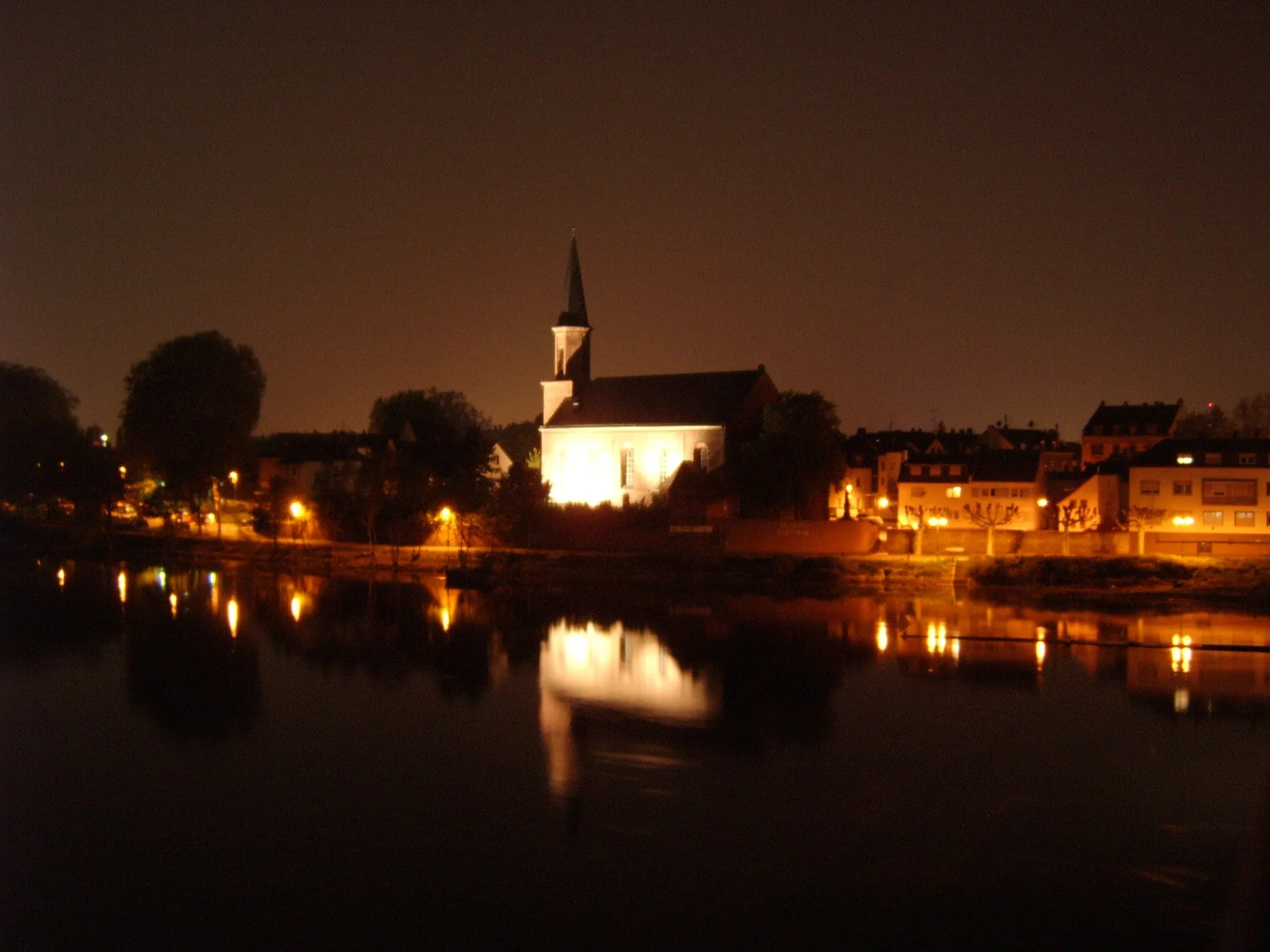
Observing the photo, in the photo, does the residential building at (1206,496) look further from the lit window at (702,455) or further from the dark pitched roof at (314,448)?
the dark pitched roof at (314,448)

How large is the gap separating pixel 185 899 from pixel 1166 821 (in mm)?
11724

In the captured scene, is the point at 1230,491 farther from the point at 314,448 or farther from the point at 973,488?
the point at 314,448

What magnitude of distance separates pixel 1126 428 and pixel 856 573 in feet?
100

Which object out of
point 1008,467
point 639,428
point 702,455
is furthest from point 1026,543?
point 639,428

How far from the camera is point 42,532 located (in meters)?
55.8

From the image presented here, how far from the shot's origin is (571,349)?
2089 inches

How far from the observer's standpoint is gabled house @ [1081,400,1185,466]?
195 feet

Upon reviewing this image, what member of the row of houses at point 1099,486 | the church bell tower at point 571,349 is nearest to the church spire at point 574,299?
the church bell tower at point 571,349

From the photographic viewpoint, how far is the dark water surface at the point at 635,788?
Result: 1170 centimetres

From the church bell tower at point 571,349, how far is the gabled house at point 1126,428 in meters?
27.0

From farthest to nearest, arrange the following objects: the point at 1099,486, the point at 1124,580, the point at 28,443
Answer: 1. the point at 28,443
2. the point at 1099,486
3. the point at 1124,580

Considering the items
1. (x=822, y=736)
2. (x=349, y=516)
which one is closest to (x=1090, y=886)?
(x=822, y=736)

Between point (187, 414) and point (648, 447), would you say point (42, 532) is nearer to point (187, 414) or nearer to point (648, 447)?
point (187, 414)

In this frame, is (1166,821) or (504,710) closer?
(1166,821)
